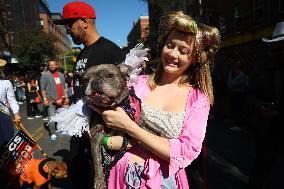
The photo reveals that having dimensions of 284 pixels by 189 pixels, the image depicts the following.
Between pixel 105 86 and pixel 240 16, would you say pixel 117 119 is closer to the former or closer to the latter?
pixel 105 86

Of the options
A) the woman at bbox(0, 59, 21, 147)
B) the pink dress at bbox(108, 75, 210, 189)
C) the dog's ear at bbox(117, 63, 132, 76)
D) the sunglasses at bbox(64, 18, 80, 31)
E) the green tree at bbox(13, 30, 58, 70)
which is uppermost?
the sunglasses at bbox(64, 18, 80, 31)

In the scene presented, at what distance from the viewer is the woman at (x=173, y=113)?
74.5 inches

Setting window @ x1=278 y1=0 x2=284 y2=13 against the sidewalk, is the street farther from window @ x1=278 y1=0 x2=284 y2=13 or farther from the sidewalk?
window @ x1=278 y1=0 x2=284 y2=13

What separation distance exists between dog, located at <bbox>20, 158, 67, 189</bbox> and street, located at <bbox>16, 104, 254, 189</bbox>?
528 millimetres

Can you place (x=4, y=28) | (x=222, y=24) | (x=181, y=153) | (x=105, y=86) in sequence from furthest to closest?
(x=4, y=28) → (x=222, y=24) → (x=105, y=86) → (x=181, y=153)

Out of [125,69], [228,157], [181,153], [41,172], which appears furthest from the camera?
[228,157]

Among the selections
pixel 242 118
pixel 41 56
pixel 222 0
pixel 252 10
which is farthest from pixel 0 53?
pixel 242 118

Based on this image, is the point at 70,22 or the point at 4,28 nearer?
the point at 70,22

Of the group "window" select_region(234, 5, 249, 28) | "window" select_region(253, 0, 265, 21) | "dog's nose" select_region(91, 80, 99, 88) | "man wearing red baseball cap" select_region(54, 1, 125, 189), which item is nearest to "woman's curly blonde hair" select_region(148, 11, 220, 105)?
"dog's nose" select_region(91, 80, 99, 88)

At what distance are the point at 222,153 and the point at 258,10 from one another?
1470cm

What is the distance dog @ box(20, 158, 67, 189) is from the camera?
4836 mm

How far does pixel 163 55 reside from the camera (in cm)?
217

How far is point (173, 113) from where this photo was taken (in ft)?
6.67

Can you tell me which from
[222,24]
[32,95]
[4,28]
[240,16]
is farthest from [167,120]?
[4,28]
